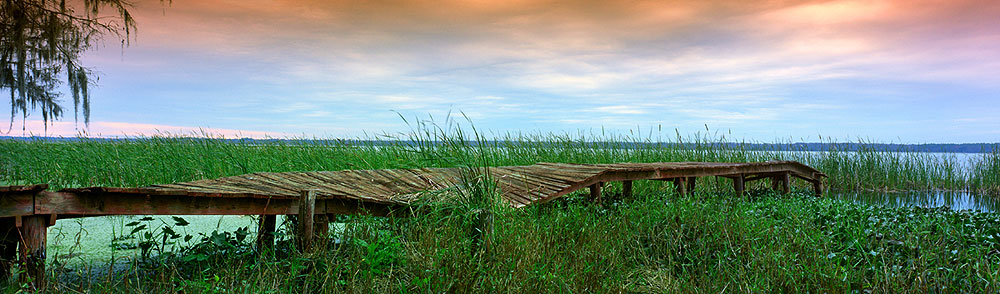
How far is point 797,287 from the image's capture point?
11.9 feet

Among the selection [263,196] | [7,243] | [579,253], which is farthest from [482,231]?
[7,243]

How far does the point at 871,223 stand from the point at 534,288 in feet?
14.4

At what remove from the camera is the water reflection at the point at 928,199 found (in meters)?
9.64

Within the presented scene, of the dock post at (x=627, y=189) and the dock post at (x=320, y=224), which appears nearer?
the dock post at (x=320, y=224)

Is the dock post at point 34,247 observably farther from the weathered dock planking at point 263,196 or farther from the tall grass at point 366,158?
the tall grass at point 366,158

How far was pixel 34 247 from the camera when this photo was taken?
3326 millimetres

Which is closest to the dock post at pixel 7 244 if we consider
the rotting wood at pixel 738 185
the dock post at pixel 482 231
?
the dock post at pixel 482 231

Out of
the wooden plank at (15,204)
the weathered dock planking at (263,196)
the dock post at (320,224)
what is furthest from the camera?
the dock post at (320,224)

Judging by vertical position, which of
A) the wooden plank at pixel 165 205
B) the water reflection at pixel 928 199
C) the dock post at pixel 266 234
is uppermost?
the wooden plank at pixel 165 205

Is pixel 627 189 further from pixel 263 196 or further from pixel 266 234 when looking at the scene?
pixel 263 196

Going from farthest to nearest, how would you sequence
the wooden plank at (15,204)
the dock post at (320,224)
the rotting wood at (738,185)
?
the rotting wood at (738,185) → the dock post at (320,224) → the wooden plank at (15,204)

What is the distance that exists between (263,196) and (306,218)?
31cm

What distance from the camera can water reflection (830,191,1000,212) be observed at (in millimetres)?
9641

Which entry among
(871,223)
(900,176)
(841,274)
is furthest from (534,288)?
(900,176)
